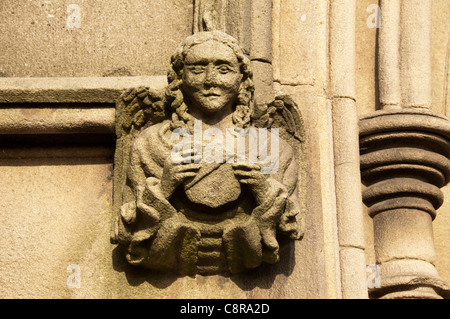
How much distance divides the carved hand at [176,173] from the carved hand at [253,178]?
5.5 inches

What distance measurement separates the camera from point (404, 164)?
14.2 feet

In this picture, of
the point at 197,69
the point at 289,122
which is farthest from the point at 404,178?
the point at 197,69

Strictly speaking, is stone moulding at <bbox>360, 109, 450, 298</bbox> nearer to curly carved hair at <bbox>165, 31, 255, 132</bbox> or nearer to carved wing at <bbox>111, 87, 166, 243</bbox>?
curly carved hair at <bbox>165, 31, 255, 132</bbox>

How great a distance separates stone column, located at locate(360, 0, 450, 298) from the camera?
4.20 m

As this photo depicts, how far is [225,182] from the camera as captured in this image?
11.4 feet

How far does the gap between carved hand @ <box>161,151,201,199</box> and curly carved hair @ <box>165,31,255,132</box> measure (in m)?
0.20

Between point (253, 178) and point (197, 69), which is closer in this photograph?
point (253, 178)

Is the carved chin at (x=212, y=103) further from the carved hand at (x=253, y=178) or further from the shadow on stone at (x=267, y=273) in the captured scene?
the shadow on stone at (x=267, y=273)

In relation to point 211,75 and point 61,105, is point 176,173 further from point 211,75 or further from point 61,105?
point 61,105

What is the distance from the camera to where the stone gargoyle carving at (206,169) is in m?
3.49

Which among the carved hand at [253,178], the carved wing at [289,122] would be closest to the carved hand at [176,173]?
the carved hand at [253,178]

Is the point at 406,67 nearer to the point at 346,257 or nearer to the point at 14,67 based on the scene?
the point at 346,257

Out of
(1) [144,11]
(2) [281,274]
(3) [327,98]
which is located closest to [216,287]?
(2) [281,274]

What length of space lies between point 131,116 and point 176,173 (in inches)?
16.4
